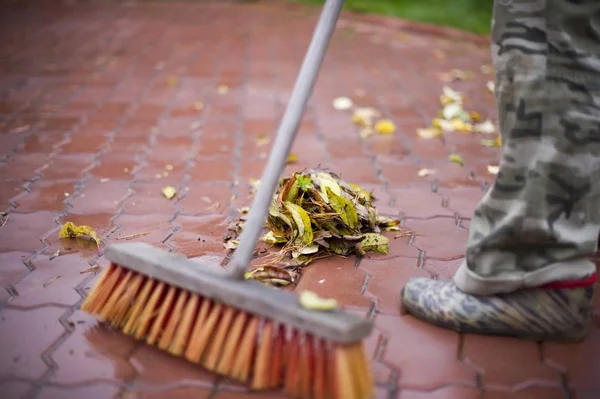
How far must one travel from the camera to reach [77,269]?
7.35ft

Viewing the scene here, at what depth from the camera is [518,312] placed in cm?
183

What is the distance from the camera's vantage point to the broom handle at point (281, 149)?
1722mm

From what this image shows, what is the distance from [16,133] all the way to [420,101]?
2670mm

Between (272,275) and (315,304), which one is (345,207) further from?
(315,304)

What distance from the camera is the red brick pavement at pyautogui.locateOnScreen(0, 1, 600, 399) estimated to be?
1750 millimetres

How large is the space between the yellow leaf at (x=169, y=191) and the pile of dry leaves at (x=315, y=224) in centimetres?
54

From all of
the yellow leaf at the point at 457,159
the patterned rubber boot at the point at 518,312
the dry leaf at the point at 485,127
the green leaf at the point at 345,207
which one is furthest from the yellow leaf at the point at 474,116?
the patterned rubber boot at the point at 518,312

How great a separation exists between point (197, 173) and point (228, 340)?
1654 mm

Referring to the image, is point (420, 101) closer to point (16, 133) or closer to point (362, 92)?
point (362, 92)

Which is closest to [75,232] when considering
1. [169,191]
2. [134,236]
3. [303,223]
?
[134,236]

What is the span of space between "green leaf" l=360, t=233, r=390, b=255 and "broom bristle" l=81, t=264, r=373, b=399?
787 mm

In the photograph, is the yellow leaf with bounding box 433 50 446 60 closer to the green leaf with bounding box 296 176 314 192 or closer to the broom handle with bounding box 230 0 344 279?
the green leaf with bounding box 296 176 314 192

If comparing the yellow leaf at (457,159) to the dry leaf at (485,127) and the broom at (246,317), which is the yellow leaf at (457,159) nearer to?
the dry leaf at (485,127)

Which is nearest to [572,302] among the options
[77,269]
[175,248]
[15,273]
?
[175,248]
